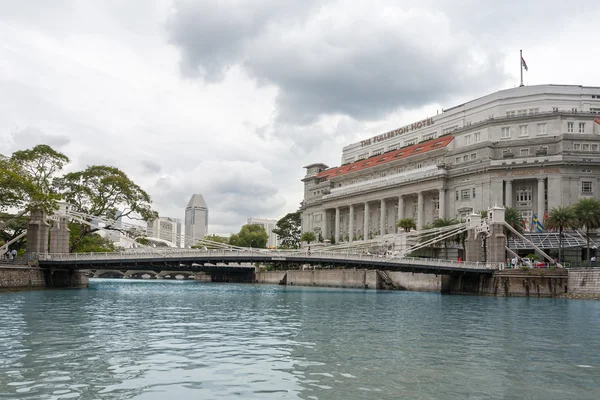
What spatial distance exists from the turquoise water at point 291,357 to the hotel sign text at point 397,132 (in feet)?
310

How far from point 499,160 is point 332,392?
89424 mm

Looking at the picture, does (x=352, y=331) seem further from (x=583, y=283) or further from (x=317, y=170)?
(x=317, y=170)

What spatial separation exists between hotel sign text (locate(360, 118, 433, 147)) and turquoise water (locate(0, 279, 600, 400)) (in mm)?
94509

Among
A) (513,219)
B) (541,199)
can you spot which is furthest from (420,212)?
(513,219)

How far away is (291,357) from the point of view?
21.6 m

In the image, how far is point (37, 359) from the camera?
65.3 feet

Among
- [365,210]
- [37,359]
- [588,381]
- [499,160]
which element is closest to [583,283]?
[499,160]

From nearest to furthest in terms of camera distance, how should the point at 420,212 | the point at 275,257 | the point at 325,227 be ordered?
the point at 275,257 → the point at 420,212 → the point at 325,227

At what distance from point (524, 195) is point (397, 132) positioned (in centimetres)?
4430

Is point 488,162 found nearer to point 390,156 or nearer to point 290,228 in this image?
point 390,156

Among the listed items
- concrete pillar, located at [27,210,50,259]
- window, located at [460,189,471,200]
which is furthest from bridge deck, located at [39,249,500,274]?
window, located at [460,189,471,200]

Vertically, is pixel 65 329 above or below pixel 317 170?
below

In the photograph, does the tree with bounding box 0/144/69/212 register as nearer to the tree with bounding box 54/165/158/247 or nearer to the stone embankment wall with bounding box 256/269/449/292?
the tree with bounding box 54/165/158/247

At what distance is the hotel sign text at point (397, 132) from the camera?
128 m
